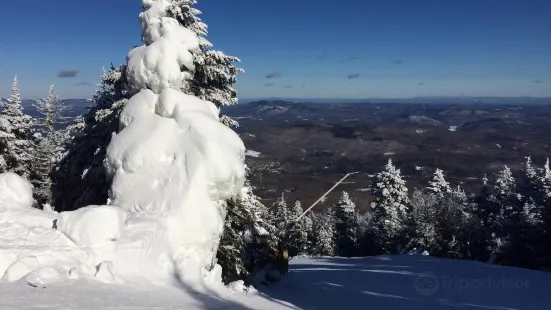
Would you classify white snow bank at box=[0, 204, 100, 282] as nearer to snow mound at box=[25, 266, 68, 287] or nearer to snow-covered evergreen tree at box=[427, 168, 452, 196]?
snow mound at box=[25, 266, 68, 287]

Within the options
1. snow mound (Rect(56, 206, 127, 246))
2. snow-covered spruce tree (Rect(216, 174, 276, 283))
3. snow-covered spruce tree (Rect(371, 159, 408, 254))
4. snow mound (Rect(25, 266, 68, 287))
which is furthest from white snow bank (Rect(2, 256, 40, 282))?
snow-covered spruce tree (Rect(371, 159, 408, 254))

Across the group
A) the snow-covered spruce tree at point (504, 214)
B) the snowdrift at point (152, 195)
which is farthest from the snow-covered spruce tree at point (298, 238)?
the snowdrift at point (152, 195)

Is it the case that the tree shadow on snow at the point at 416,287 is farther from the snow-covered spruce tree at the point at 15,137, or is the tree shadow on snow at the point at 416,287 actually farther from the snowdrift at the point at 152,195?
the snow-covered spruce tree at the point at 15,137

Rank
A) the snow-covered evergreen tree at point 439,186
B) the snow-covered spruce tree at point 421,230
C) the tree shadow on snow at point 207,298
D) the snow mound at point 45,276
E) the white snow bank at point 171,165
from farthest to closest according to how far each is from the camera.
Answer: the snow-covered evergreen tree at point 439,186, the snow-covered spruce tree at point 421,230, the white snow bank at point 171,165, the tree shadow on snow at point 207,298, the snow mound at point 45,276

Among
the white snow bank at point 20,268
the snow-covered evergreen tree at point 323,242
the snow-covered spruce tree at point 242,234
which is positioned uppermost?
the white snow bank at point 20,268

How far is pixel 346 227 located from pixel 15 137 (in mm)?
33135

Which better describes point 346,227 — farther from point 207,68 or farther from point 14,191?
point 14,191

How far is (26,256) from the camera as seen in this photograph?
22.6 ft

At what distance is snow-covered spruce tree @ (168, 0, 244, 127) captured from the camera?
12.1 meters

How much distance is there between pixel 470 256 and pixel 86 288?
3577 centimetres

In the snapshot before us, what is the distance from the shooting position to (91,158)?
13.7 metres

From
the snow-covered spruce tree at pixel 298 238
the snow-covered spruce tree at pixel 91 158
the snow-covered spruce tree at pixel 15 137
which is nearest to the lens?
the snow-covered spruce tree at pixel 91 158

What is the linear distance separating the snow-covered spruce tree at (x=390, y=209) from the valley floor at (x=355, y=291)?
1246 centimetres

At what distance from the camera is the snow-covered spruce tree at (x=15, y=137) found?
23.2 m
